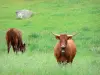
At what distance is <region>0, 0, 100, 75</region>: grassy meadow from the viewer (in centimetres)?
1253

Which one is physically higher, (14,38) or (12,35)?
(12,35)

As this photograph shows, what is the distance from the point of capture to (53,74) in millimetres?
11602

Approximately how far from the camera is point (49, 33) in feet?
105

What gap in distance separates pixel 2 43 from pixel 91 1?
2769 centimetres

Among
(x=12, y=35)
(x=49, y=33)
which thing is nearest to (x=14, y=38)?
(x=12, y=35)

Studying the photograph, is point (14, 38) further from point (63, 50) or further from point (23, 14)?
point (23, 14)

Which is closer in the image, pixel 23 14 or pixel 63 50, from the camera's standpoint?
pixel 63 50

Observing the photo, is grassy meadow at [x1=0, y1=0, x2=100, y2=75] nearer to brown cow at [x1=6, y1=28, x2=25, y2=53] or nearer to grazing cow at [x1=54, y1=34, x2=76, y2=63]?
grazing cow at [x1=54, y1=34, x2=76, y2=63]

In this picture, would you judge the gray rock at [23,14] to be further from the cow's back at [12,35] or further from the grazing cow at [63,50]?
the grazing cow at [63,50]

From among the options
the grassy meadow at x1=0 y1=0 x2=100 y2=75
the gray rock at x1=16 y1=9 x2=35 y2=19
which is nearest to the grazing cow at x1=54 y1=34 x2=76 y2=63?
the grassy meadow at x1=0 y1=0 x2=100 y2=75

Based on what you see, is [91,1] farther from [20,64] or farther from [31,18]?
[20,64]

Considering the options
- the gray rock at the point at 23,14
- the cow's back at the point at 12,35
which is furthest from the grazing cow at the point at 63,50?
the gray rock at the point at 23,14

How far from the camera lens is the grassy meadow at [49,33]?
1253 centimetres

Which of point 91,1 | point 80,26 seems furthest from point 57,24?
point 91,1
